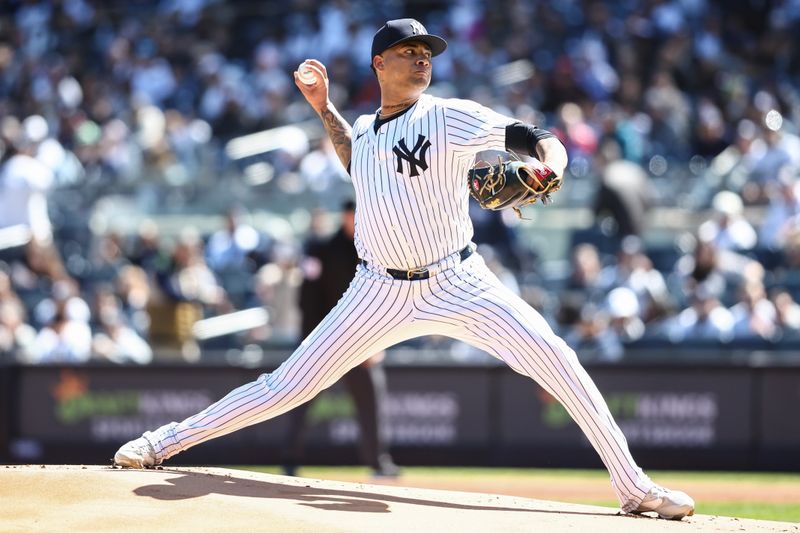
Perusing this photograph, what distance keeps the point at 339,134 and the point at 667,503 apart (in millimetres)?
2214

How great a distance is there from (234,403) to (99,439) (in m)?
6.75

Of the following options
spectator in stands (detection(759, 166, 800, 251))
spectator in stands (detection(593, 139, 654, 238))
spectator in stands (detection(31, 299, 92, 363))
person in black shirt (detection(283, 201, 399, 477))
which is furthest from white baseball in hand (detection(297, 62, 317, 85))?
spectator in stands (detection(759, 166, 800, 251))

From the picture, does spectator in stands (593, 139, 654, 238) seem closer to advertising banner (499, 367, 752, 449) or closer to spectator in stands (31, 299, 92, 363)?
advertising banner (499, 367, 752, 449)

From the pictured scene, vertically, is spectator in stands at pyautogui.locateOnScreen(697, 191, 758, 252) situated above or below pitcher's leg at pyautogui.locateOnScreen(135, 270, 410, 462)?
above

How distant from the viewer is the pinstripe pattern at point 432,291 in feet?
18.5

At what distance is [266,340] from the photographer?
13219 millimetres

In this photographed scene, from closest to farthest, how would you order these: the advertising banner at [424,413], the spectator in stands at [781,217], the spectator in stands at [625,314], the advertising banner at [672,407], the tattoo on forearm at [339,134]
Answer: the tattoo on forearm at [339,134] < the advertising banner at [672,407] < the advertising banner at [424,413] < the spectator in stands at [625,314] < the spectator in stands at [781,217]

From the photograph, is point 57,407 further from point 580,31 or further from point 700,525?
point 580,31

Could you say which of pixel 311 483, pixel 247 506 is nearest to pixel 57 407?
pixel 311 483

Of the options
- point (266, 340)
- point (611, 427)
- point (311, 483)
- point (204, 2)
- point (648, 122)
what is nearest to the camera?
point (611, 427)

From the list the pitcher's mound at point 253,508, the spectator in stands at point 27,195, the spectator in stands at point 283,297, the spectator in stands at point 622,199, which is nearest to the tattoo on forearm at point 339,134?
the pitcher's mound at point 253,508

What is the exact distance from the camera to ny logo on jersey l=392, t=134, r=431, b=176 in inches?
222

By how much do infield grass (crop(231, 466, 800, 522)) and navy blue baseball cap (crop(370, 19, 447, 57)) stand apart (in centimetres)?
377

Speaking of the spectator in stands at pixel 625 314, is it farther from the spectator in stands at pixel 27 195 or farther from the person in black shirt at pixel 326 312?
the spectator in stands at pixel 27 195
